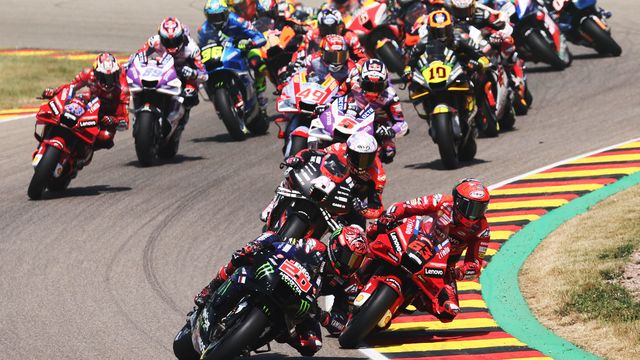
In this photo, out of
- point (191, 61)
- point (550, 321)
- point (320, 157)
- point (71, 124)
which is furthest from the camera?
point (191, 61)

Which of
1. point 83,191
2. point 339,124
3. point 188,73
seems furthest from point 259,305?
point 188,73

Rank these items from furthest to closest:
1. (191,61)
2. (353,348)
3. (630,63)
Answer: (630,63), (191,61), (353,348)

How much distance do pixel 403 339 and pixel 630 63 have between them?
51.2ft

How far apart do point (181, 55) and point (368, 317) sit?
9.75 m

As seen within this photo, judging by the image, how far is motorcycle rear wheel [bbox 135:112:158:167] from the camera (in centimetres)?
1922

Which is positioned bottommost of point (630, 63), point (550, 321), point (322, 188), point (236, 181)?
point (630, 63)

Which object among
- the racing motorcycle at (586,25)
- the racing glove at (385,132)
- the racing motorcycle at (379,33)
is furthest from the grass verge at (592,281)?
the racing motorcycle at (586,25)

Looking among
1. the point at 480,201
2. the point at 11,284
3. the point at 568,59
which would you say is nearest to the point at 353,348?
the point at 480,201

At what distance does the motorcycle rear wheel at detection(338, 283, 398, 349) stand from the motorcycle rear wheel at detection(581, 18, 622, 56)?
16330 millimetres

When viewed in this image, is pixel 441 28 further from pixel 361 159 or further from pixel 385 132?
pixel 361 159

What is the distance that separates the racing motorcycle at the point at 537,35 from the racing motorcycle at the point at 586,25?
69 cm

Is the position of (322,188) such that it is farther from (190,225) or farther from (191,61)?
(191,61)

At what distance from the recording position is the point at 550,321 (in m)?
12.5

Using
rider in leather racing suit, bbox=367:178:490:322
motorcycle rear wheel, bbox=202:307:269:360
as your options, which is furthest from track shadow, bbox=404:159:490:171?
motorcycle rear wheel, bbox=202:307:269:360
